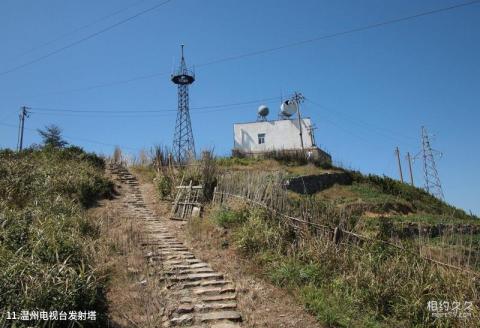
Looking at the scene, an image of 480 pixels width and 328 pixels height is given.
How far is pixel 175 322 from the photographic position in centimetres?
496

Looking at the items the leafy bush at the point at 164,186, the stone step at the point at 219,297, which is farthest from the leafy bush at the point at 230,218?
the leafy bush at the point at 164,186

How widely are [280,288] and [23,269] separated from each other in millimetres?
3753

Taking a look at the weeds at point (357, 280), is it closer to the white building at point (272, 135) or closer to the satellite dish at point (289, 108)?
the white building at point (272, 135)

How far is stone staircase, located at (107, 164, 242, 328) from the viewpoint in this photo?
5121mm

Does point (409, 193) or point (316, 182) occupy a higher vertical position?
point (316, 182)

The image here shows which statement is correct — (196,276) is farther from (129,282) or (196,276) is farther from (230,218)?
(230,218)

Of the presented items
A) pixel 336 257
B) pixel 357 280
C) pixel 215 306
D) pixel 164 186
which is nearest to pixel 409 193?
pixel 164 186

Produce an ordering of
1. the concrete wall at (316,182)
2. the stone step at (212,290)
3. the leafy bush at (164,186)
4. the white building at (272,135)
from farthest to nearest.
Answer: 1. the white building at (272,135)
2. the concrete wall at (316,182)
3. the leafy bush at (164,186)
4. the stone step at (212,290)

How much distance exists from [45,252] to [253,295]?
3.04 meters

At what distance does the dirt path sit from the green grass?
2.04 metres

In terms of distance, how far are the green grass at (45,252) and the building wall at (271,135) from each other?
20975mm

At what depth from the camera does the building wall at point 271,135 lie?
3091 centimetres

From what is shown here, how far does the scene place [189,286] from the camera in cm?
623

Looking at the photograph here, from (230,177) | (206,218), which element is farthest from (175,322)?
(230,177)
